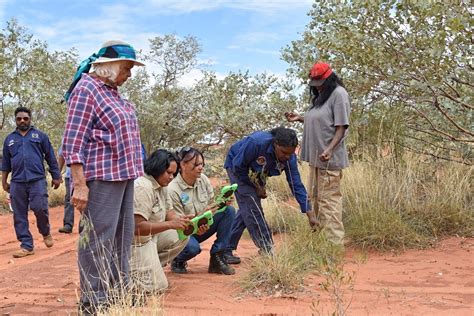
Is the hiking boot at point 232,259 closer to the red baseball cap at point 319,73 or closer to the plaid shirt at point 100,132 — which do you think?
the red baseball cap at point 319,73

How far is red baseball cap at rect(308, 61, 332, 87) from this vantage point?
556cm

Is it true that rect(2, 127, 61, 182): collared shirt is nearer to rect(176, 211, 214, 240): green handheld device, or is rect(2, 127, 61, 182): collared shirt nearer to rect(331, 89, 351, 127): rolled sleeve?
rect(176, 211, 214, 240): green handheld device

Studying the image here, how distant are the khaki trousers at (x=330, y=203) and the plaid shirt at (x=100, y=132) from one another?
7.87 ft

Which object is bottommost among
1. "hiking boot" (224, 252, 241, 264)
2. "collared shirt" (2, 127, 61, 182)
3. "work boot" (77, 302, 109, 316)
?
"hiking boot" (224, 252, 241, 264)

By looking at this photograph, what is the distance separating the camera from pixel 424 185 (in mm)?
6988

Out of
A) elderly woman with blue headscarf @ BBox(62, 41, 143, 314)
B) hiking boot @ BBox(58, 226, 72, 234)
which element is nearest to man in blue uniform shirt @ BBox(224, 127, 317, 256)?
elderly woman with blue headscarf @ BBox(62, 41, 143, 314)

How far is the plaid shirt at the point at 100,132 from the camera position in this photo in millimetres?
3643

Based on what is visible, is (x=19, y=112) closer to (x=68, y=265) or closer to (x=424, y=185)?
(x=68, y=265)

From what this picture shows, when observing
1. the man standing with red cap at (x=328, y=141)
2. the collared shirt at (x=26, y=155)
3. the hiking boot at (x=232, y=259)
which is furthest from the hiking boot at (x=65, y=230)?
the man standing with red cap at (x=328, y=141)

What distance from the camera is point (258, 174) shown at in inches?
209

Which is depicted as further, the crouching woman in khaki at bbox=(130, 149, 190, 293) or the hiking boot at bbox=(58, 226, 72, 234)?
the hiking boot at bbox=(58, 226, 72, 234)

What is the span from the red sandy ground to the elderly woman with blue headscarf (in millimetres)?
369

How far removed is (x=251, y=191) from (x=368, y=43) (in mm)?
2413

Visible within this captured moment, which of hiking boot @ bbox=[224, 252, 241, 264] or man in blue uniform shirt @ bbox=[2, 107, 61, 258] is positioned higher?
man in blue uniform shirt @ bbox=[2, 107, 61, 258]
